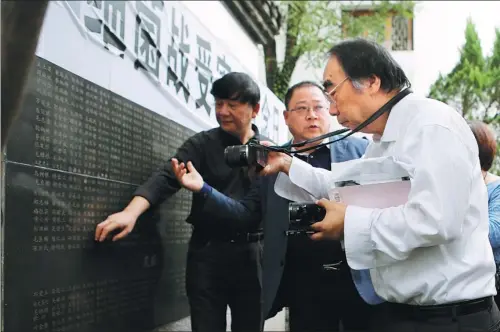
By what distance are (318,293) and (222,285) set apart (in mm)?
615

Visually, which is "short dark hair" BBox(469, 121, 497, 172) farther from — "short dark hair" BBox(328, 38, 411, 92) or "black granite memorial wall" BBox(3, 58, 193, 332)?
"black granite memorial wall" BBox(3, 58, 193, 332)

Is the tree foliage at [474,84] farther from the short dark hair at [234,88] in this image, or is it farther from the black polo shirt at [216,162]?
the black polo shirt at [216,162]

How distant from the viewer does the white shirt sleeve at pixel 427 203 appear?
1.58 meters

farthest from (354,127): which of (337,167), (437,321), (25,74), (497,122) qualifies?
(497,122)

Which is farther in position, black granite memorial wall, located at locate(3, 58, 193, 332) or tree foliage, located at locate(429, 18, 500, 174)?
tree foliage, located at locate(429, 18, 500, 174)

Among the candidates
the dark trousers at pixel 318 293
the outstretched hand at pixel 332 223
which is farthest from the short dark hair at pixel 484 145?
the outstretched hand at pixel 332 223

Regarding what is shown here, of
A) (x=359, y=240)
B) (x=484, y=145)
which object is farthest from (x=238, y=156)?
(x=484, y=145)

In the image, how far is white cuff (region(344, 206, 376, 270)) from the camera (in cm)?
170

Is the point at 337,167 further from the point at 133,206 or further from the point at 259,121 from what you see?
the point at 259,121

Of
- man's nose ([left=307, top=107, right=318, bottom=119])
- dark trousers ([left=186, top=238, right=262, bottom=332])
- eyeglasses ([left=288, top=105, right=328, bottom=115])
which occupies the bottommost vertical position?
dark trousers ([left=186, top=238, right=262, bottom=332])

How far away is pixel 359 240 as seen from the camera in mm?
1707

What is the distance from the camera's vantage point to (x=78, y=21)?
2.57 meters

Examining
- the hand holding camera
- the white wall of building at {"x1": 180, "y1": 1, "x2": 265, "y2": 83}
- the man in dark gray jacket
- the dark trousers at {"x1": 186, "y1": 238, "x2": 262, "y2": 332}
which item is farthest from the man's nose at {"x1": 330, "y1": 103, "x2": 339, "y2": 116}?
the white wall of building at {"x1": 180, "y1": 1, "x2": 265, "y2": 83}

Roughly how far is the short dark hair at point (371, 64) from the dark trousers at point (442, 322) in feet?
2.41
